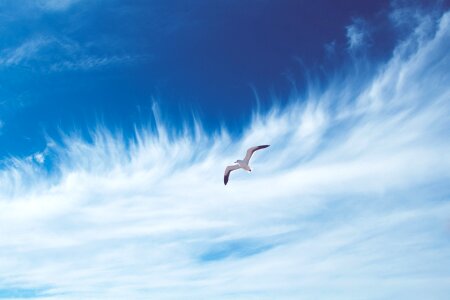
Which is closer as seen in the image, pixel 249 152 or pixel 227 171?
pixel 249 152

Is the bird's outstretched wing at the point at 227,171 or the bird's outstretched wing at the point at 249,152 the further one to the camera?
the bird's outstretched wing at the point at 227,171

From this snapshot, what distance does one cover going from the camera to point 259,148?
79875mm

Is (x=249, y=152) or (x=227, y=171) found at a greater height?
(x=227, y=171)

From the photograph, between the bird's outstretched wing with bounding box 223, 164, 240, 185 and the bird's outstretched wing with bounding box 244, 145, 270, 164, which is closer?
the bird's outstretched wing with bounding box 244, 145, 270, 164

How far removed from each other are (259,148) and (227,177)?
9378 millimetres

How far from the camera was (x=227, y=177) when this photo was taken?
279ft
